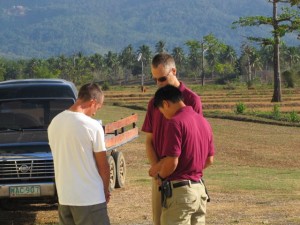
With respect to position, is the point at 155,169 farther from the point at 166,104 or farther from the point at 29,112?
the point at 29,112

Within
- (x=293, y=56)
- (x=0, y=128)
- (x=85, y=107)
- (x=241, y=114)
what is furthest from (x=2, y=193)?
(x=293, y=56)

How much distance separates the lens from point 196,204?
20.4ft

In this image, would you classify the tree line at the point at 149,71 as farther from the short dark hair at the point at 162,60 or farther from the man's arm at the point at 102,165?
the man's arm at the point at 102,165

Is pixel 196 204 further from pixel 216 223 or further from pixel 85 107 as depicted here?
pixel 216 223

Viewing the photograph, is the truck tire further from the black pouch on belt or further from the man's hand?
the black pouch on belt

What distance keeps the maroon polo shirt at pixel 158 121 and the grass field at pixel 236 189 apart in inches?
123

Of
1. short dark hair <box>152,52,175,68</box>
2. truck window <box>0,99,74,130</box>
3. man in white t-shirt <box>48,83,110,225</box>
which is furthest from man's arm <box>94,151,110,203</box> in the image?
truck window <box>0,99,74,130</box>

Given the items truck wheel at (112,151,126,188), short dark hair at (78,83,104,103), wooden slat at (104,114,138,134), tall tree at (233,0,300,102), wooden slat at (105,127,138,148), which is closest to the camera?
short dark hair at (78,83,104,103)

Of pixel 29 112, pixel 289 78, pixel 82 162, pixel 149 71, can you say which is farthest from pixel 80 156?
pixel 149 71

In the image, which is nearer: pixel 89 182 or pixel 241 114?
pixel 89 182

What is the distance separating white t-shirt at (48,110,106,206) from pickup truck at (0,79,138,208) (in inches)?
144

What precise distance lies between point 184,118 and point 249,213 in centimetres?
474

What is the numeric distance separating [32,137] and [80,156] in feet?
15.0

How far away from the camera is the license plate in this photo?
9.87 m
